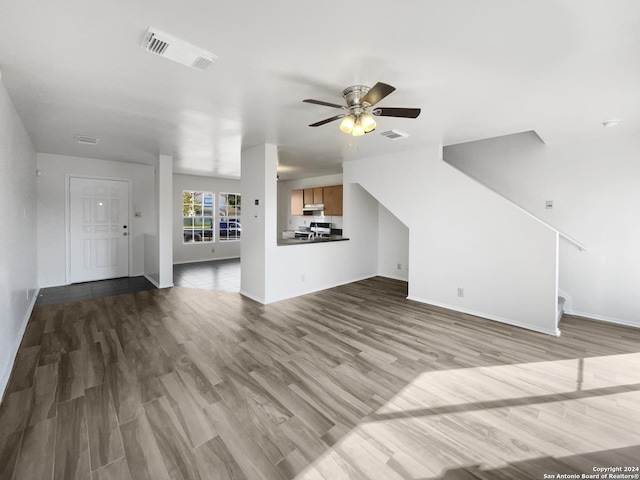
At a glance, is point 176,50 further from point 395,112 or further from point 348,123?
point 395,112

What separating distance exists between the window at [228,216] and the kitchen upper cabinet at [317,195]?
112 inches

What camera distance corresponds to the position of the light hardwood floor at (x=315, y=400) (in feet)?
5.29

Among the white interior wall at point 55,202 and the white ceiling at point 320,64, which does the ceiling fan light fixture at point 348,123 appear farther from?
the white interior wall at point 55,202

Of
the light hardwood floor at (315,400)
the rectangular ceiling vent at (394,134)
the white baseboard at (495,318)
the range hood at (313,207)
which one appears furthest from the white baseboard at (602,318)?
the range hood at (313,207)

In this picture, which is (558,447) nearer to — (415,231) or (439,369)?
(439,369)

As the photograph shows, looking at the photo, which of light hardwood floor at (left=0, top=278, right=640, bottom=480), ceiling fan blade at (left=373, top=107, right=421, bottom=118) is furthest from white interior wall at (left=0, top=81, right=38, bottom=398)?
ceiling fan blade at (left=373, top=107, right=421, bottom=118)

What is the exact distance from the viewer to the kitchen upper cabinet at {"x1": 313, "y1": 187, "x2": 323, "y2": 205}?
24.8 feet

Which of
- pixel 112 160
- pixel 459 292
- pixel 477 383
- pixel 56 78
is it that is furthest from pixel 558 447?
pixel 112 160

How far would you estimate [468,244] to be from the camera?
164 inches

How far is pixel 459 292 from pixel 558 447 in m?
2.68

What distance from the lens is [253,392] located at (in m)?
2.24

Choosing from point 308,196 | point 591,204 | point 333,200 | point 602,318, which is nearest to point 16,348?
point 333,200

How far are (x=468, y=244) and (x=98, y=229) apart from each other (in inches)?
281

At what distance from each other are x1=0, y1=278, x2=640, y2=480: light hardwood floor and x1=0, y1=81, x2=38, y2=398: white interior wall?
0.69ft
